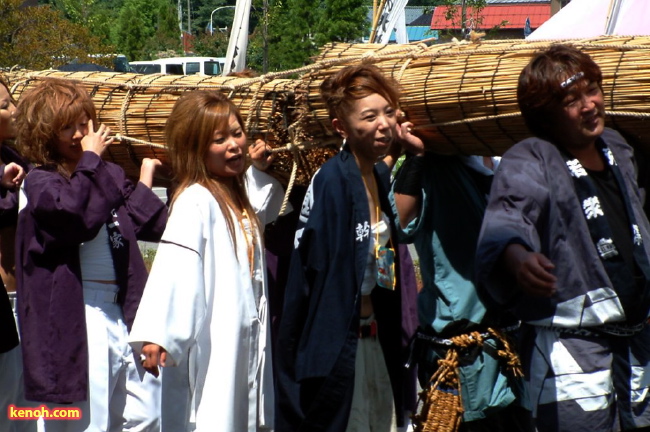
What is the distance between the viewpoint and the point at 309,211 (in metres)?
3.42

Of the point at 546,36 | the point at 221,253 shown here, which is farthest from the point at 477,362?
the point at 546,36

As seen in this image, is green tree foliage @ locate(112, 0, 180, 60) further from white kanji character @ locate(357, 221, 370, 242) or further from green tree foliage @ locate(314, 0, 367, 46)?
white kanji character @ locate(357, 221, 370, 242)

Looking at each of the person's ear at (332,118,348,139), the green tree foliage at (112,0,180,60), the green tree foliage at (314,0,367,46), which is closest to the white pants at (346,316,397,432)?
the person's ear at (332,118,348,139)

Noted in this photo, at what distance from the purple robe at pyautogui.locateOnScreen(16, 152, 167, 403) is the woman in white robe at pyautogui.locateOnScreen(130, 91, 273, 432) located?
37 cm

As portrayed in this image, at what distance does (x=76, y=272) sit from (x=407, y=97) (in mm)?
1470

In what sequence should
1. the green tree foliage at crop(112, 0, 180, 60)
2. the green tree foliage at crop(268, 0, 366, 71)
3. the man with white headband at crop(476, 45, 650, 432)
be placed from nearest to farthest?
the man with white headband at crop(476, 45, 650, 432), the green tree foliage at crop(268, 0, 366, 71), the green tree foliage at crop(112, 0, 180, 60)

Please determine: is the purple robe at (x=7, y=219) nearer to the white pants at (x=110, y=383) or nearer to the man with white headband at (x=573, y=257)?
the white pants at (x=110, y=383)

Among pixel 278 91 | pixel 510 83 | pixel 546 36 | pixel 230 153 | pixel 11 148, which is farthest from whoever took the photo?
pixel 546 36

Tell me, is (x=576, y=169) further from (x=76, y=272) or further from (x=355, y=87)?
(x=76, y=272)

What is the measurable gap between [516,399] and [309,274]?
1.03 m

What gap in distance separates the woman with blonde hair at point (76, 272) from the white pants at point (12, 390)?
27cm

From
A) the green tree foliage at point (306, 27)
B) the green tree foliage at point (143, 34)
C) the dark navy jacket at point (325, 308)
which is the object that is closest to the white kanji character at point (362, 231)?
the dark navy jacket at point (325, 308)

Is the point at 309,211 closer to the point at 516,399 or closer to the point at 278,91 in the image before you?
the point at 278,91

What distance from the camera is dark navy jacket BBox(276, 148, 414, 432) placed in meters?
3.26
